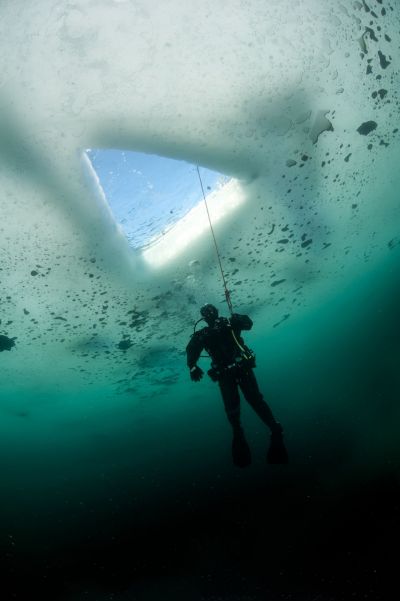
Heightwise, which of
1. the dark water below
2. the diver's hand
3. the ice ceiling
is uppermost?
the ice ceiling

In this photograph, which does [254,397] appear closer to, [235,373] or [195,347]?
[235,373]

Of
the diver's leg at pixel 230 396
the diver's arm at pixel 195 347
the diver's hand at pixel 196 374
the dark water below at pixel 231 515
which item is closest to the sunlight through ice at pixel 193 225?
the diver's arm at pixel 195 347

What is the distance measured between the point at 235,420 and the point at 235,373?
83 centimetres

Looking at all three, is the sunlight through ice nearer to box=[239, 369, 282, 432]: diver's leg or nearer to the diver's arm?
the diver's arm

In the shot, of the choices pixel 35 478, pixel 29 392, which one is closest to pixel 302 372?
pixel 35 478

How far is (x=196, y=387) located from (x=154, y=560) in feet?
65.6

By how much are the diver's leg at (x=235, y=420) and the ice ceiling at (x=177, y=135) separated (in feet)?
15.4

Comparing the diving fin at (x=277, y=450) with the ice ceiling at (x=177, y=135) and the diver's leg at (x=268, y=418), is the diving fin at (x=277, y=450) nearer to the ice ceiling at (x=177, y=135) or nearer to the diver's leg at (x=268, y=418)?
the diver's leg at (x=268, y=418)

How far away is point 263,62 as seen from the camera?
16.3 ft

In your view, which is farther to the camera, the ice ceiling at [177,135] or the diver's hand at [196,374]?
the diver's hand at [196,374]

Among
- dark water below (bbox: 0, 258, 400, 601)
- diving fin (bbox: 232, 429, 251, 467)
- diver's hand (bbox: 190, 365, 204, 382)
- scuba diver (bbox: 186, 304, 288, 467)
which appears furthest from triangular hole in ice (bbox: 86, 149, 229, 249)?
dark water below (bbox: 0, 258, 400, 601)

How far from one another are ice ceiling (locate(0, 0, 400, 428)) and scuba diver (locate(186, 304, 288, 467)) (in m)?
3.67

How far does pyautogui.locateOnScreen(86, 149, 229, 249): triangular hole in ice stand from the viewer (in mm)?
5805

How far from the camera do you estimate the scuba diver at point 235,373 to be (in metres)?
4.95
